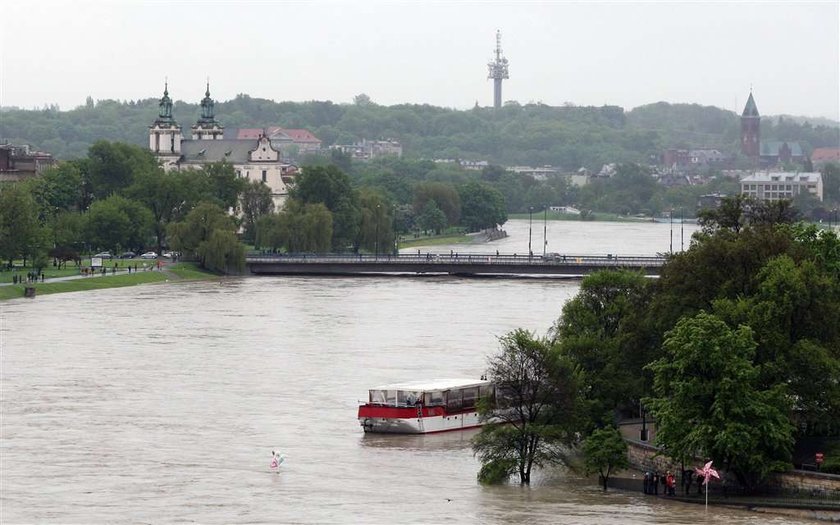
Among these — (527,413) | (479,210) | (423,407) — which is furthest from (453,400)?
(479,210)

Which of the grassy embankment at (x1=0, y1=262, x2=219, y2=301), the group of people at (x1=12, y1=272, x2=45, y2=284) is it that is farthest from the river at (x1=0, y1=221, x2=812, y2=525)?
the group of people at (x1=12, y1=272, x2=45, y2=284)

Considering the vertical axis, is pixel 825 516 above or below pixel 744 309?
below

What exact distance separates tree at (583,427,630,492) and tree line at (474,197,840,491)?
1.4 inches

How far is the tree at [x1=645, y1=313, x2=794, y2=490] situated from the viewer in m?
45.2

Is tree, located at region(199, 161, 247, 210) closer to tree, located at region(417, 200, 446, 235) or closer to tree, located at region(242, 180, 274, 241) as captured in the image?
tree, located at region(242, 180, 274, 241)

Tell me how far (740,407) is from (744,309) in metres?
4.35

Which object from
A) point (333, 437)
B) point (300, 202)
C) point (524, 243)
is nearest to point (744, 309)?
point (333, 437)

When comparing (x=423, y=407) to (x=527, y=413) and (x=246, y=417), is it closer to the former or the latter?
(x=246, y=417)

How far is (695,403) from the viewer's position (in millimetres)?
46156

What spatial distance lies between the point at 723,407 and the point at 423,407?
14.0 metres

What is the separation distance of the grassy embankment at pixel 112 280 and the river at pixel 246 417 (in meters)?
1.98

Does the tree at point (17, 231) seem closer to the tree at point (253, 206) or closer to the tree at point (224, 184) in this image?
the tree at point (224, 184)

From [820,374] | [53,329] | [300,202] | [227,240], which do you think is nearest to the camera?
[820,374]

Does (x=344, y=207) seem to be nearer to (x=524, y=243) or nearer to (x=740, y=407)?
(x=524, y=243)
